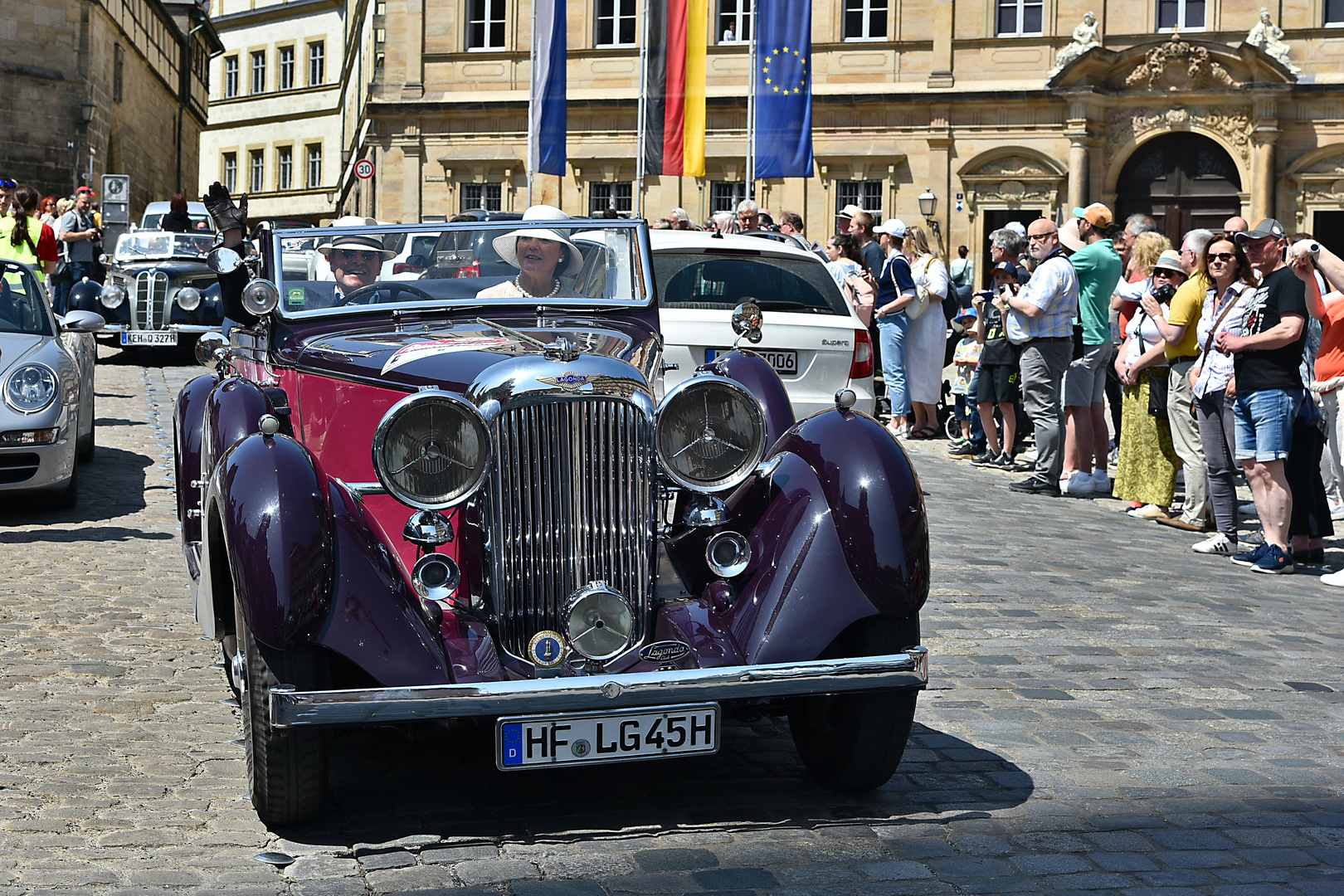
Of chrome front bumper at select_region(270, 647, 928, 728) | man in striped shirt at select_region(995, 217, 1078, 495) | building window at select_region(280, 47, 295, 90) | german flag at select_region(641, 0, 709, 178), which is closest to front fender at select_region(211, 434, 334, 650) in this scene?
chrome front bumper at select_region(270, 647, 928, 728)

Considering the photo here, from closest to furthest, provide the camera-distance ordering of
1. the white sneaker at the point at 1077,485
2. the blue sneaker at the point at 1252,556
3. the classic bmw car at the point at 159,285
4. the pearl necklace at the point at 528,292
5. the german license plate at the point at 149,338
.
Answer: the pearl necklace at the point at 528,292 → the blue sneaker at the point at 1252,556 → the white sneaker at the point at 1077,485 → the german license plate at the point at 149,338 → the classic bmw car at the point at 159,285

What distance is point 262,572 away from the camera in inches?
167

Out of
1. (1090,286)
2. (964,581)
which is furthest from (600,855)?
(1090,286)

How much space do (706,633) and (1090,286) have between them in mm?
8170

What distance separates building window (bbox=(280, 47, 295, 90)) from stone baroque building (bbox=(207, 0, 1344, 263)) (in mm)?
30682

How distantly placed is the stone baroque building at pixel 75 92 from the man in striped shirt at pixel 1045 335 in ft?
112

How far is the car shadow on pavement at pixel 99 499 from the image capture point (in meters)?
9.95

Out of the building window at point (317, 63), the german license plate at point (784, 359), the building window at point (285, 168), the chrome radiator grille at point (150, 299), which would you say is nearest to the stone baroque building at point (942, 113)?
the chrome radiator grille at point (150, 299)

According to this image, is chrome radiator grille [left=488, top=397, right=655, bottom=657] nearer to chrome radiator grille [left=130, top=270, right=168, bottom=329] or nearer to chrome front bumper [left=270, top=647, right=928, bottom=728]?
chrome front bumper [left=270, top=647, right=928, bottom=728]

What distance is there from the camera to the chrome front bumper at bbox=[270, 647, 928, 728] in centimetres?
408

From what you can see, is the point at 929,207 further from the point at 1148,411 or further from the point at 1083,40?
the point at 1148,411

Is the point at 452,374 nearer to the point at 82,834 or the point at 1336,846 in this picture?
the point at 82,834

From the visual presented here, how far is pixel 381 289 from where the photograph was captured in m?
5.86

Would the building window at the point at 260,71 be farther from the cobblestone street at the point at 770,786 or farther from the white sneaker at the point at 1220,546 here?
the cobblestone street at the point at 770,786
